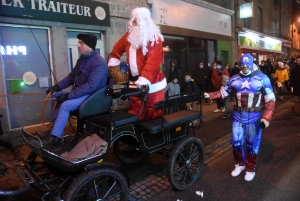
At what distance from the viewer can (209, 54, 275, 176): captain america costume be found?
3.59 metres

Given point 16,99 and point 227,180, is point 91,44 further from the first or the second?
point 16,99

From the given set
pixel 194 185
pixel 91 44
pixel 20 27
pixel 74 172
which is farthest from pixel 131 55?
pixel 20 27

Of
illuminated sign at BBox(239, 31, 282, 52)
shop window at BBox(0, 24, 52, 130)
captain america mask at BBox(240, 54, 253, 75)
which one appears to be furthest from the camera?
illuminated sign at BBox(239, 31, 282, 52)

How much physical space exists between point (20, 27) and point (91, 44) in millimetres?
3688

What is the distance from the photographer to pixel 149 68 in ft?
10.8

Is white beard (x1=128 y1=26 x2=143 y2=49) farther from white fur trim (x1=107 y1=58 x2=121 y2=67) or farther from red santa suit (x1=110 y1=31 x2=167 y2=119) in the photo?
white fur trim (x1=107 y1=58 x2=121 y2=67)

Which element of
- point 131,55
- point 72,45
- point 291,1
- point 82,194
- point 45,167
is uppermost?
point 291,1

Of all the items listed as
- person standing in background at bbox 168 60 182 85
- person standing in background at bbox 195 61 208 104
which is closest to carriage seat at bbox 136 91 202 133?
person standing in background at bbox 168 60 182 85

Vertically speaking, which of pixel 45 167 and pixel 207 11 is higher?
pixel 207 11

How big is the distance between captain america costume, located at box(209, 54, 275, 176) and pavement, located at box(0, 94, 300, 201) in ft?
1.28

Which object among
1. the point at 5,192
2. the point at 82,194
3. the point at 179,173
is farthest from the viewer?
the point at 179,173

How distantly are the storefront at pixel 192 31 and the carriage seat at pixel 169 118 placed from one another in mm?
7065

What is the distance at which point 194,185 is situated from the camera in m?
3.65

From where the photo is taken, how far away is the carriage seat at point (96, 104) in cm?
306
